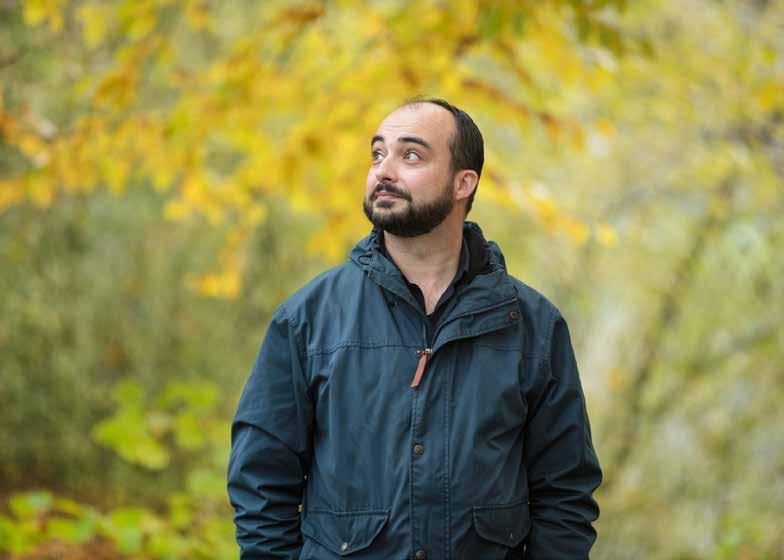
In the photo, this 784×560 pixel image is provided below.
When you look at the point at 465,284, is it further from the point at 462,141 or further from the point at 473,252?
the point at 462,141

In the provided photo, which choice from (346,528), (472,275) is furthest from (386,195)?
(346,528)

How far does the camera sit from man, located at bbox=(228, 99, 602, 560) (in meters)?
1.67

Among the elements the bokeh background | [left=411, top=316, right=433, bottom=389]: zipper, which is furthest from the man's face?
the bokeh background

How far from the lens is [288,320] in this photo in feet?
A: 5.86

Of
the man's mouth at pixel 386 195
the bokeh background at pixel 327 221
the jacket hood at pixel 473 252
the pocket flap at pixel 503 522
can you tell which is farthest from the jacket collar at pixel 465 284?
the bokeh background at pixel 327 221

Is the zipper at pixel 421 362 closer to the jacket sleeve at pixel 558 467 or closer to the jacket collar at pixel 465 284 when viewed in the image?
the jacket collar at pixel 465 284

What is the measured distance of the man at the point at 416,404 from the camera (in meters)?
1.67

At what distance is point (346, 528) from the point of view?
1.69m

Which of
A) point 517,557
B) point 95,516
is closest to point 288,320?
point 517,557

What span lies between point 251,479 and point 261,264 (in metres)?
4.83

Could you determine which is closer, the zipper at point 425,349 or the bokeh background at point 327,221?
the zipper at point 425,349

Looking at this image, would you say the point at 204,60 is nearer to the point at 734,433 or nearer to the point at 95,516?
the point at 95,516

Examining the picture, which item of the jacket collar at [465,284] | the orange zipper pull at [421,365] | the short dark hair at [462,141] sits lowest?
the orange zipper pull at [421,365]

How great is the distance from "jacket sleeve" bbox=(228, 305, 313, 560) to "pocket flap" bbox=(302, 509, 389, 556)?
67 mm
